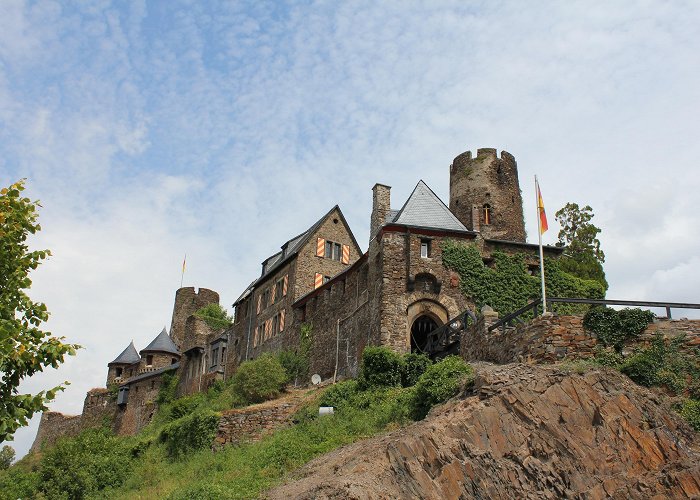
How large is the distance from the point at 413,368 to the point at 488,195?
1254cm

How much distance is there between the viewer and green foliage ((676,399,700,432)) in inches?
628

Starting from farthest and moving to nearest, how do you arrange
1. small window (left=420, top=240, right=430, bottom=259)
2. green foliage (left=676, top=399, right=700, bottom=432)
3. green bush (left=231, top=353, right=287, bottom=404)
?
green bush (left=231, top=353, right=287, bottom=404)
small window (left=420, top=240, right=430, bottom=259)
green foliage (left=676, top=399, right=700, bottom=432)

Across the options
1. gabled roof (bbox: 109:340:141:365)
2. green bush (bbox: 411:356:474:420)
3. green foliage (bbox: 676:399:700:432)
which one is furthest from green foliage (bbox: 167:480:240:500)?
gabled roof (bbox: 109:340:141:365)

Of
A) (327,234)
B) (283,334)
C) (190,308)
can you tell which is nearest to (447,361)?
(283,334)

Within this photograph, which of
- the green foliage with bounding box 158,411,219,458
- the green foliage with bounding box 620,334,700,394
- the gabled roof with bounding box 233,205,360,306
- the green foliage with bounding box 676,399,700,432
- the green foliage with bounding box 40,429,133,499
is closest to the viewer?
the green foliage with bounding box 676,399,700,432

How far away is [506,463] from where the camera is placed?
14438 mm

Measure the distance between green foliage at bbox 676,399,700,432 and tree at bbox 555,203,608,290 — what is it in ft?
51.7

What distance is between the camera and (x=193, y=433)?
1030 inches

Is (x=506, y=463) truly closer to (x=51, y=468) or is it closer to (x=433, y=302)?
(x=433, y=302)

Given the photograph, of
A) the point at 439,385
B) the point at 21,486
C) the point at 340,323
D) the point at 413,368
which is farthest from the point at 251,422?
the point at 21,486

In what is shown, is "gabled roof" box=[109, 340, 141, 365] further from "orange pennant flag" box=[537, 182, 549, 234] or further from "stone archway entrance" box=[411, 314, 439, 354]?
"orange pennant flag" box=[537, 182, 549, 234]

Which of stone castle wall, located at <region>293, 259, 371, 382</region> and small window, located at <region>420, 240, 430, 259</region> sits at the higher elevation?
small window, located at <region>420, 240, 430, 259</region>

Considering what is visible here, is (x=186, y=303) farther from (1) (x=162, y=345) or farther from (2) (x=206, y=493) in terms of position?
(2) (x=206, y=493)

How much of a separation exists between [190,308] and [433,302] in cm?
4305
